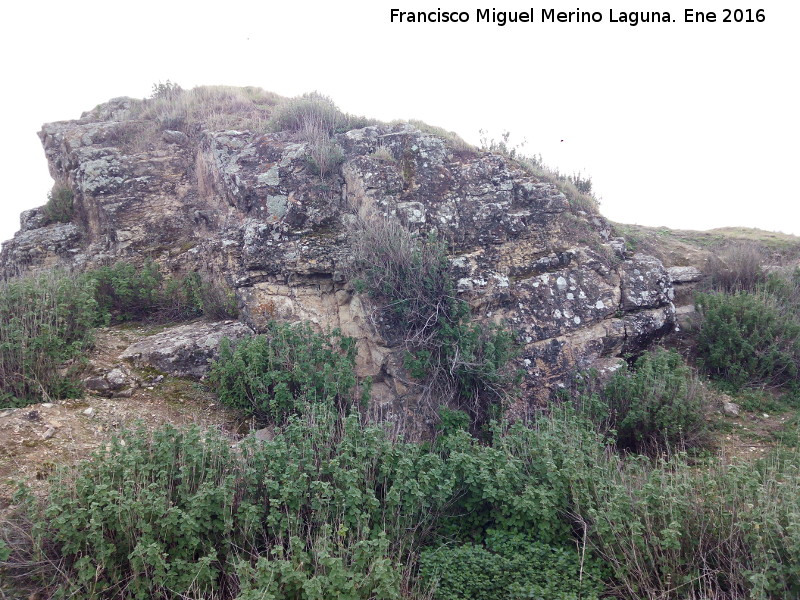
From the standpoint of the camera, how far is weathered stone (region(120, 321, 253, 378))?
7.08m

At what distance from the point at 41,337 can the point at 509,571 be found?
5.34m

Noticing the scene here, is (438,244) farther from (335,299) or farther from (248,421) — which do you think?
(248,421)

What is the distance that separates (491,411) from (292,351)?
104 inches

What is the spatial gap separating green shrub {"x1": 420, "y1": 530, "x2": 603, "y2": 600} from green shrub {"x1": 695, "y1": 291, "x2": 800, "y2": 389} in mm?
5212

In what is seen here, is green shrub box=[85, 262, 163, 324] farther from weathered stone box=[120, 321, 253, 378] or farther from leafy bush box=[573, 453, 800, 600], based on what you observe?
leafy bush box=[573, 453, 800, 600]

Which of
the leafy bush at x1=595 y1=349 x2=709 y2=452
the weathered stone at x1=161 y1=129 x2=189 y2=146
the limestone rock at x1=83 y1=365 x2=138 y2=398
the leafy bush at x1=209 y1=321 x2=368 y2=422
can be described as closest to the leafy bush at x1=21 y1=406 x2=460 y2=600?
the leafy bush at x1=209 y1=321 x2=368 y2=422

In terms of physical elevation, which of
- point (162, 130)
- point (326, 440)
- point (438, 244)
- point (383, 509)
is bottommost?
point (383, 509)

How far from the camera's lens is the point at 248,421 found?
6.35m

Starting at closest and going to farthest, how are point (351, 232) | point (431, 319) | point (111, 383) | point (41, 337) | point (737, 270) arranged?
point (41, 337) → point (111, 383) → point (431, 319) → point (351, 232) → point (737, 270)

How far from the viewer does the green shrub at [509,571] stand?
13.1ft

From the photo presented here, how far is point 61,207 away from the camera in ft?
31.7

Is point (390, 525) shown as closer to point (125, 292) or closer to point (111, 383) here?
point (111, 383)

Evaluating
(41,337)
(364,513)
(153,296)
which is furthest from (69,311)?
(364,513)

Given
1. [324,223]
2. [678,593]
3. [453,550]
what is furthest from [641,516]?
[324,223]
